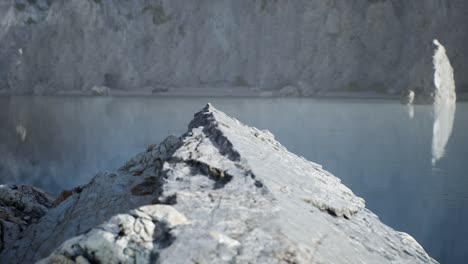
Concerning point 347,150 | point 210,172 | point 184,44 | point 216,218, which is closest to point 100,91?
point 184,44

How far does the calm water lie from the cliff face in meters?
15.0

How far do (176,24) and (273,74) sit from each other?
9.58m

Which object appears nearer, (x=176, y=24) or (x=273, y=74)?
(x=273, y=74)

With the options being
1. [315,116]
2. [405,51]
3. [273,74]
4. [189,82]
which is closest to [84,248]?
[315,116]

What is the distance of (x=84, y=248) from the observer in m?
2.77

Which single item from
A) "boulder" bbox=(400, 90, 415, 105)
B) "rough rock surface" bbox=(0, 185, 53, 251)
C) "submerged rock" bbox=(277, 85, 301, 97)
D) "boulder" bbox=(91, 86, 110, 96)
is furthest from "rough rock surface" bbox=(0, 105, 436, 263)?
"boulder" bbox=(91, 86, 110, 96)

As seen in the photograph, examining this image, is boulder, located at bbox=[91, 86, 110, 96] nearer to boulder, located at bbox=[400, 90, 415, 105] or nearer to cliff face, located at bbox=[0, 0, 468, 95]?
cliff face, located at bbox=[0, 0, 468, 95]

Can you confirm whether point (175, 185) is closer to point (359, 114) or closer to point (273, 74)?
point (359, 114)

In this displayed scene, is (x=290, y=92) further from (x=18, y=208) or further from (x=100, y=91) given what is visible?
(x=18, y=208)

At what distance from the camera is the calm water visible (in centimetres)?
703

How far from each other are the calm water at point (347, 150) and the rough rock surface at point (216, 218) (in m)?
1.94

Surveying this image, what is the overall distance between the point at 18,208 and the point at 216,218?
357 cm

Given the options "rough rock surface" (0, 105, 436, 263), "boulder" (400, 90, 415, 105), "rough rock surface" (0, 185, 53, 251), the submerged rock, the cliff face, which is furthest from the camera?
the cliff face

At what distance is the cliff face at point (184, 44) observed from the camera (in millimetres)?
36781
